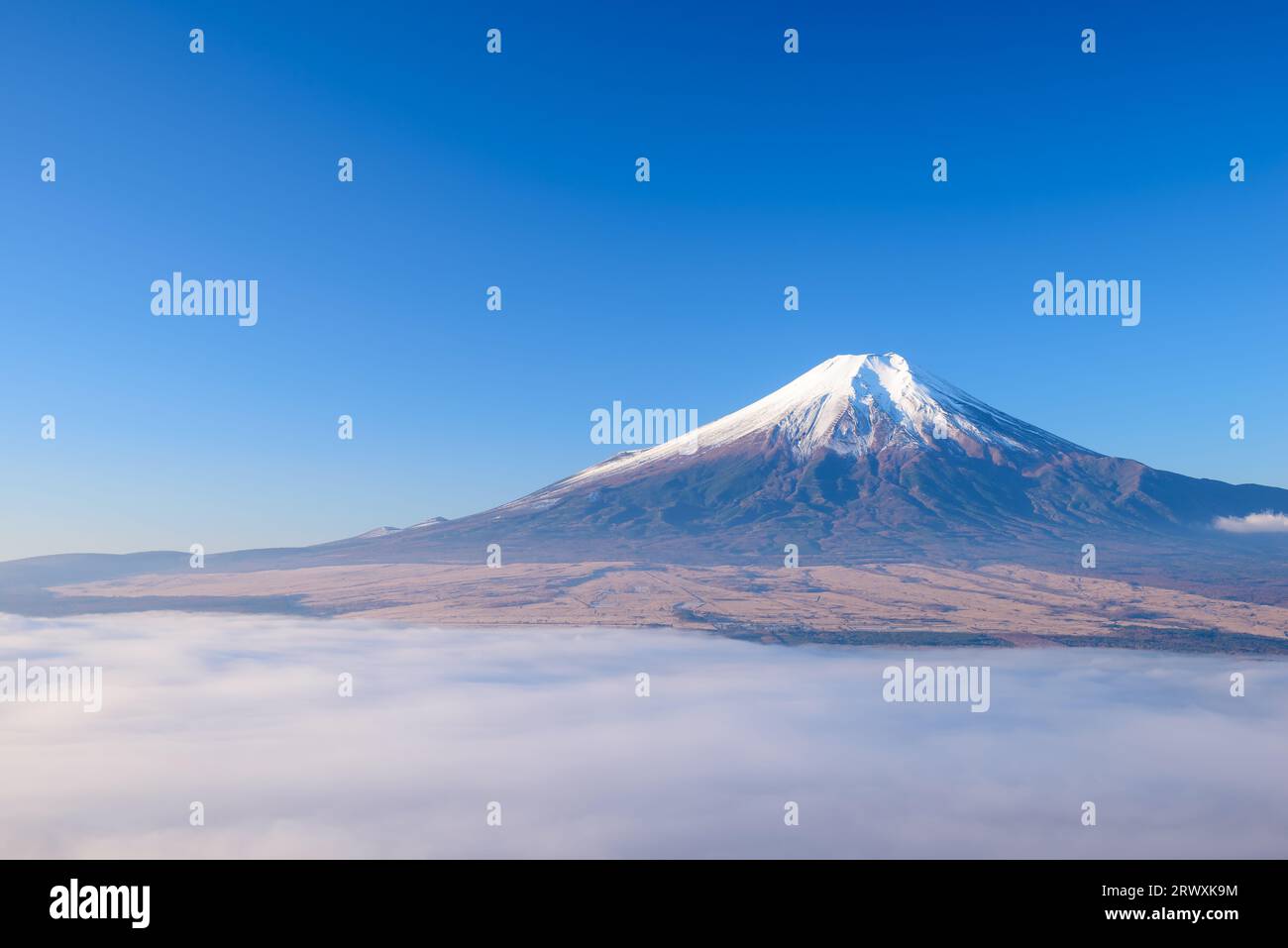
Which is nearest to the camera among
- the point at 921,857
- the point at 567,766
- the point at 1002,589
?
the point at 921,857

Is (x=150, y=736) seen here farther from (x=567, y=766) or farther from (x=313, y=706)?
(x=567, y=766)

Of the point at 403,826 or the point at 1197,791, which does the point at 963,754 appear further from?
the point at 403,826

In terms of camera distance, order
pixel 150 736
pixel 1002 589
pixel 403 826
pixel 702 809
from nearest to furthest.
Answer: pixel 403 826, pixel 702 809, pixel 150 736, pixel 1002 589

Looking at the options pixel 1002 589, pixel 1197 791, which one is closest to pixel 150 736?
pixel 1197 791

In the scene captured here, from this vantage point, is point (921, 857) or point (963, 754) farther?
point (963, 754)

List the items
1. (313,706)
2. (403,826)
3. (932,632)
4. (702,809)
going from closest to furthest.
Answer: (403,826) < (702,809) < (313,706) < (932,632)

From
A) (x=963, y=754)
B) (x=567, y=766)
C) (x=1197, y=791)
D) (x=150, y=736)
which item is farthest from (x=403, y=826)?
(x=1197, y=791)

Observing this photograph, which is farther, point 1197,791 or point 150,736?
point 150,736

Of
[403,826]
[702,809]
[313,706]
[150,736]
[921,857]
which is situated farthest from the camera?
[313,706]
